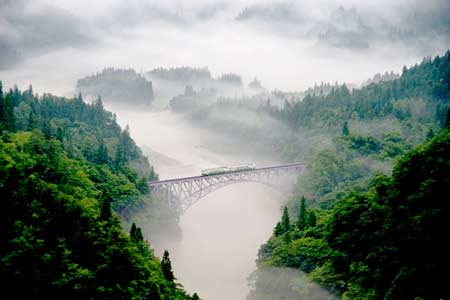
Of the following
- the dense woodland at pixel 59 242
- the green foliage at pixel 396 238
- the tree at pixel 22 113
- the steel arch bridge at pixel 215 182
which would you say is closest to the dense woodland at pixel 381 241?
the green foliage at pixel 396 238

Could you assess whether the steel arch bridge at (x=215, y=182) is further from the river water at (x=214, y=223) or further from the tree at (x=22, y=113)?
the tree at (x=22, y=113)

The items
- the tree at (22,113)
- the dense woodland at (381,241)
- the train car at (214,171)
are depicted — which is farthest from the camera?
the tree at (22,113)

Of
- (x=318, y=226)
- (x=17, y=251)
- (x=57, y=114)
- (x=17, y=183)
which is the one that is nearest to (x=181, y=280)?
(x=318, y=226)

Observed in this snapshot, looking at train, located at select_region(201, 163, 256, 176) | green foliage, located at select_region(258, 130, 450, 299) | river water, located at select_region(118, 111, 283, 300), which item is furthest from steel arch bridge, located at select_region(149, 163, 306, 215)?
green foliage, located at select_region(258, 130, 450, 299)

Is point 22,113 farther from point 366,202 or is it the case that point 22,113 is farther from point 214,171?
point 366,202

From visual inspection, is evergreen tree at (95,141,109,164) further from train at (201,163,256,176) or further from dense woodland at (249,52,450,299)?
dense woodland at (249,52,450,299)

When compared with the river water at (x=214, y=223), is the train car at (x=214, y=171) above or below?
above

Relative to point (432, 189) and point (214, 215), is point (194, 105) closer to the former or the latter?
point (214, 215)

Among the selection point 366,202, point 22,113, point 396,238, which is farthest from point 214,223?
point 396,238
